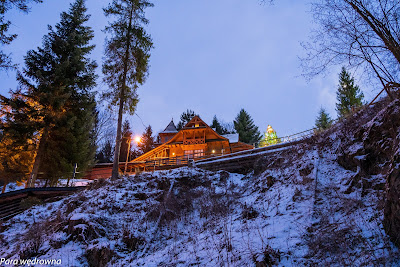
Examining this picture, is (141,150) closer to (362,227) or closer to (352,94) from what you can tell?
(352,94)

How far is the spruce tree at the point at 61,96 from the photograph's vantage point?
16.5 meters

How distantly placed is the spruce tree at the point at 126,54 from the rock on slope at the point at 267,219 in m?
7.86

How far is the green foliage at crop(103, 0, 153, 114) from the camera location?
53.7ft

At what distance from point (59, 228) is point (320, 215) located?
7901 millimetres

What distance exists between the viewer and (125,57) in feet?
54.8

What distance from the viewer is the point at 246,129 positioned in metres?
45.9

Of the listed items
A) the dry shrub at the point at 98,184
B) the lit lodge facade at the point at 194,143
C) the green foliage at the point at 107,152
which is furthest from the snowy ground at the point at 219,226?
the green foliage at the point at 107,152

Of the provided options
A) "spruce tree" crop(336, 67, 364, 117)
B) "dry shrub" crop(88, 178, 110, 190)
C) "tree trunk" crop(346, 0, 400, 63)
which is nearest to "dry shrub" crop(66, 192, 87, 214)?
"dry shrub" crop(88, 178, 110, 190)

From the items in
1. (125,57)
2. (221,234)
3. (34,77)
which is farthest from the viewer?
(34,77)

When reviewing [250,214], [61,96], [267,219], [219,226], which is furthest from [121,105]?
[267,219]

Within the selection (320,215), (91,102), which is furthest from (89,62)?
(320,215)

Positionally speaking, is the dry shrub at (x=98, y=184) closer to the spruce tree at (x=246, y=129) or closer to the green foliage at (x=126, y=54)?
the green foliage at (x=126, y=54)

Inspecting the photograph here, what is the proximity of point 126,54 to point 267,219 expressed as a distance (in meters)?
15.4

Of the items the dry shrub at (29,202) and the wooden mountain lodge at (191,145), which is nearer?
the dry shrub at (29,202)
